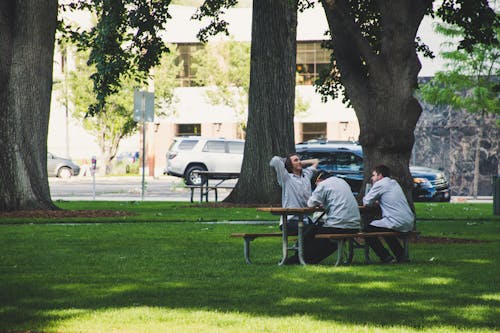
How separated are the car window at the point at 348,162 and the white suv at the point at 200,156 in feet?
39.3

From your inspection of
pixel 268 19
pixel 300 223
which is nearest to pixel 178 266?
pixel 300 223

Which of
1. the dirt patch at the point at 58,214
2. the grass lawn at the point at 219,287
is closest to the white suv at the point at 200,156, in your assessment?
the dirt patch at the point at 58,214

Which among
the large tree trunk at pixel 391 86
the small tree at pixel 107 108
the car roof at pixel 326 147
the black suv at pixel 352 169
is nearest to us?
the large tree trunk at pixel 391 86

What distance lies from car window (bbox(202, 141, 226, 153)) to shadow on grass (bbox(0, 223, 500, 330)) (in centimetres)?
2747

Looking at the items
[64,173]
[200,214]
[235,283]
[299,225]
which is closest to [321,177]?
[299,225]

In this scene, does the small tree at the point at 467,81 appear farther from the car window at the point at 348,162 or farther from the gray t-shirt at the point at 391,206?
the gray t-shirt at the point at 391,206

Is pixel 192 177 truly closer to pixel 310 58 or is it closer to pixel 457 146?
pixel 457 146

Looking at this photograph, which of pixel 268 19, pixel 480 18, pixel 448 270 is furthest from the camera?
pixel 268 19

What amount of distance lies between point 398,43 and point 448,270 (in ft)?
16.1

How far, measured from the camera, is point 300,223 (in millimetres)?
11930

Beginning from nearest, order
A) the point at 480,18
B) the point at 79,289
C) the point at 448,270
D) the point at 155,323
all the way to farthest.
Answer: the point at 155,323, the point at 79,289, the point at 448,270, the point at 480,18

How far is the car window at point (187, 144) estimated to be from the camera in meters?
42.4

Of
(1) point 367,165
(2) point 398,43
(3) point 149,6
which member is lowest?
(1) point 367,165

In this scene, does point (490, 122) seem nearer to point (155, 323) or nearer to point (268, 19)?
point (268, 19)
